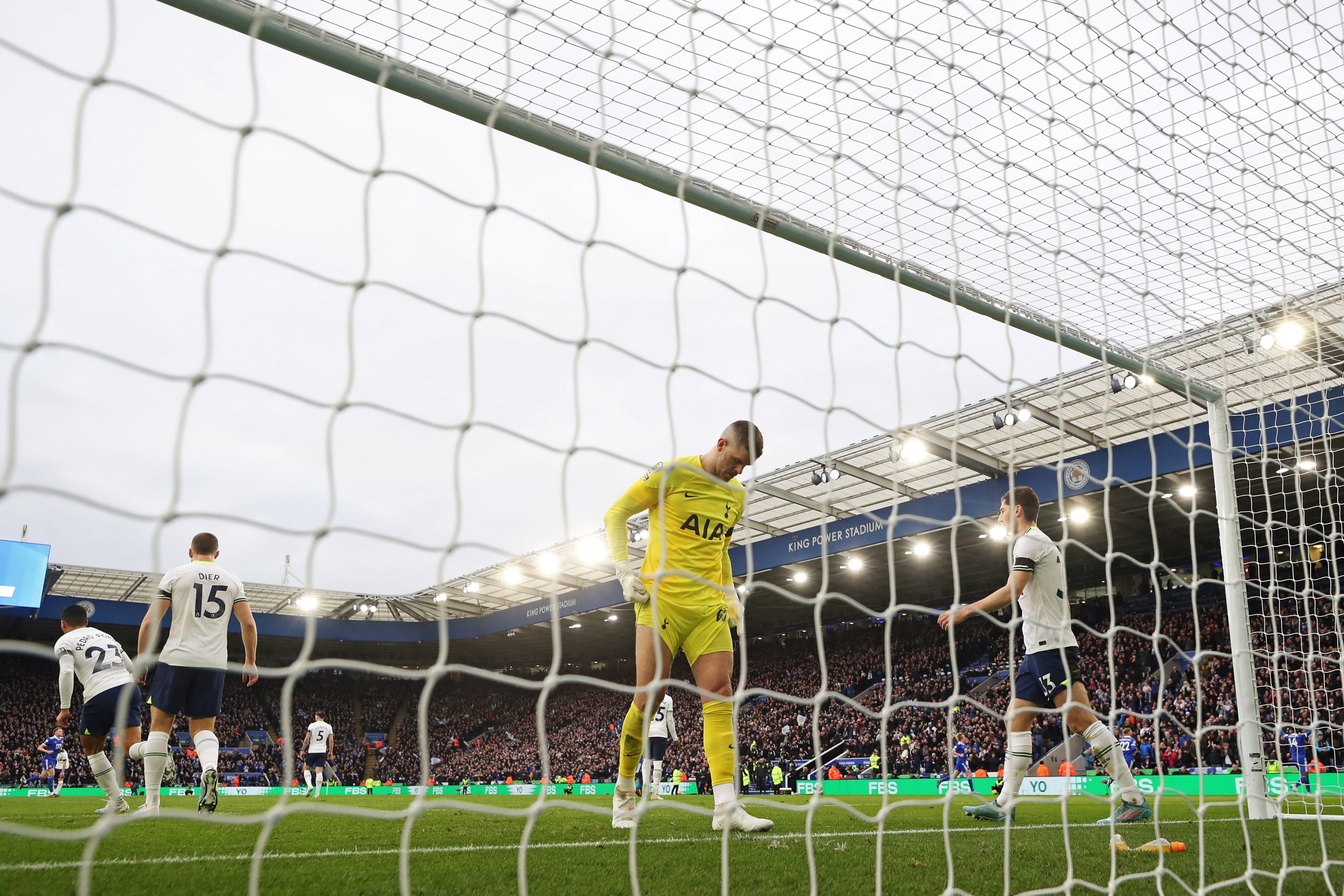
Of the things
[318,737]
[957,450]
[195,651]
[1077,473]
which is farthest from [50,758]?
[1077,473]

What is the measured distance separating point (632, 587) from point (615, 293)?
117 centimetres

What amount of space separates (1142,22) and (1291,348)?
1.73 meters

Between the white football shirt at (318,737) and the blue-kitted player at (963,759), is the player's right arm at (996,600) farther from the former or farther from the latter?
the blue-kitted player at (963,759)

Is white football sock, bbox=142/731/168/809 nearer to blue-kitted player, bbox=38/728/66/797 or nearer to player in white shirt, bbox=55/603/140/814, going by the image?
player in white shirt, bbox=55/603/140/814

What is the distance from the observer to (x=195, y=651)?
4.93m

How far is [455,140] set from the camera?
9.00 feet

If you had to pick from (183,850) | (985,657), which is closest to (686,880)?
(183,850)

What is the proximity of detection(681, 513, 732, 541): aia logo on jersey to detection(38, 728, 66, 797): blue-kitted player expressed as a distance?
75.4 feet

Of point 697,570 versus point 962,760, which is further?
point 962,760

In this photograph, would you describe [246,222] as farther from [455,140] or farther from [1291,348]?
[1291,348]

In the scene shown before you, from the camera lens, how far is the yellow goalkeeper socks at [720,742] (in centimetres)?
381

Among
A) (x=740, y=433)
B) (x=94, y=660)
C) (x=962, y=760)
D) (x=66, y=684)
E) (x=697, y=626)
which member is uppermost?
(x=740, y=433)

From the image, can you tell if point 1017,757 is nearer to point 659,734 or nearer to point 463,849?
point 463,849

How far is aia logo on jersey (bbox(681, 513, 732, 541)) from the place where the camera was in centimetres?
421
